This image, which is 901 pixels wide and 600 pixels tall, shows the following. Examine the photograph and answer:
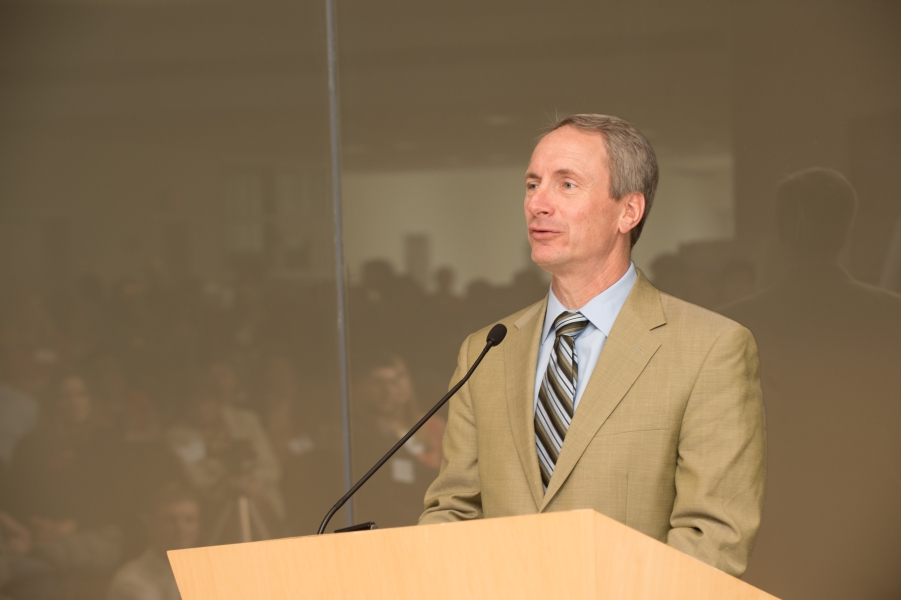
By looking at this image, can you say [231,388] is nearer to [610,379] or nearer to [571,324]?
[571,324]

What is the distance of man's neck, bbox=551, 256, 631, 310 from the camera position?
5.49ft

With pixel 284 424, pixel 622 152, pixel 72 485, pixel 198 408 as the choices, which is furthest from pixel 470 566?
pixel 72 485

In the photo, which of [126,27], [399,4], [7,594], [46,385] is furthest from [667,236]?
[7,594]

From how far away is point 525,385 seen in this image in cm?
166

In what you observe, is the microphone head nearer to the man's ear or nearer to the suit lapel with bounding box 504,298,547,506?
the suit lapel with bounding box 504,298,547,506

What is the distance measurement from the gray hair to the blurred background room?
1.53m

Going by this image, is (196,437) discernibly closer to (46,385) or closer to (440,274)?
(46,385)

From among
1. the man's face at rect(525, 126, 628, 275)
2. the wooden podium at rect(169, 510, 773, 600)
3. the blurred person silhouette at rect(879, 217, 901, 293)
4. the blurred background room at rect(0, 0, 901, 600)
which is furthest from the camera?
the blurred background room at rect(0, 0, 901, 600)

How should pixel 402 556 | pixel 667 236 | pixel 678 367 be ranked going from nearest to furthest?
pixel 402 556 < pixel 678 367 < pixel 667 236

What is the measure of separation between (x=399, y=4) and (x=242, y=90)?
65 cm

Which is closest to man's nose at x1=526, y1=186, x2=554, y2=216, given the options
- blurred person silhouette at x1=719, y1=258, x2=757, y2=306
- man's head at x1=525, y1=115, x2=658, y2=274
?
man's head at x1=525, y1=115, x2=658, y2=274

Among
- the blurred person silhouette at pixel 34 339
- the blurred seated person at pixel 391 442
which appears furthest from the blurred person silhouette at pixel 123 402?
the blurred seated person at pixel 391 442

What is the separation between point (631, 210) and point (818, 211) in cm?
169

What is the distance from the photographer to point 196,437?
3332 millimetres
